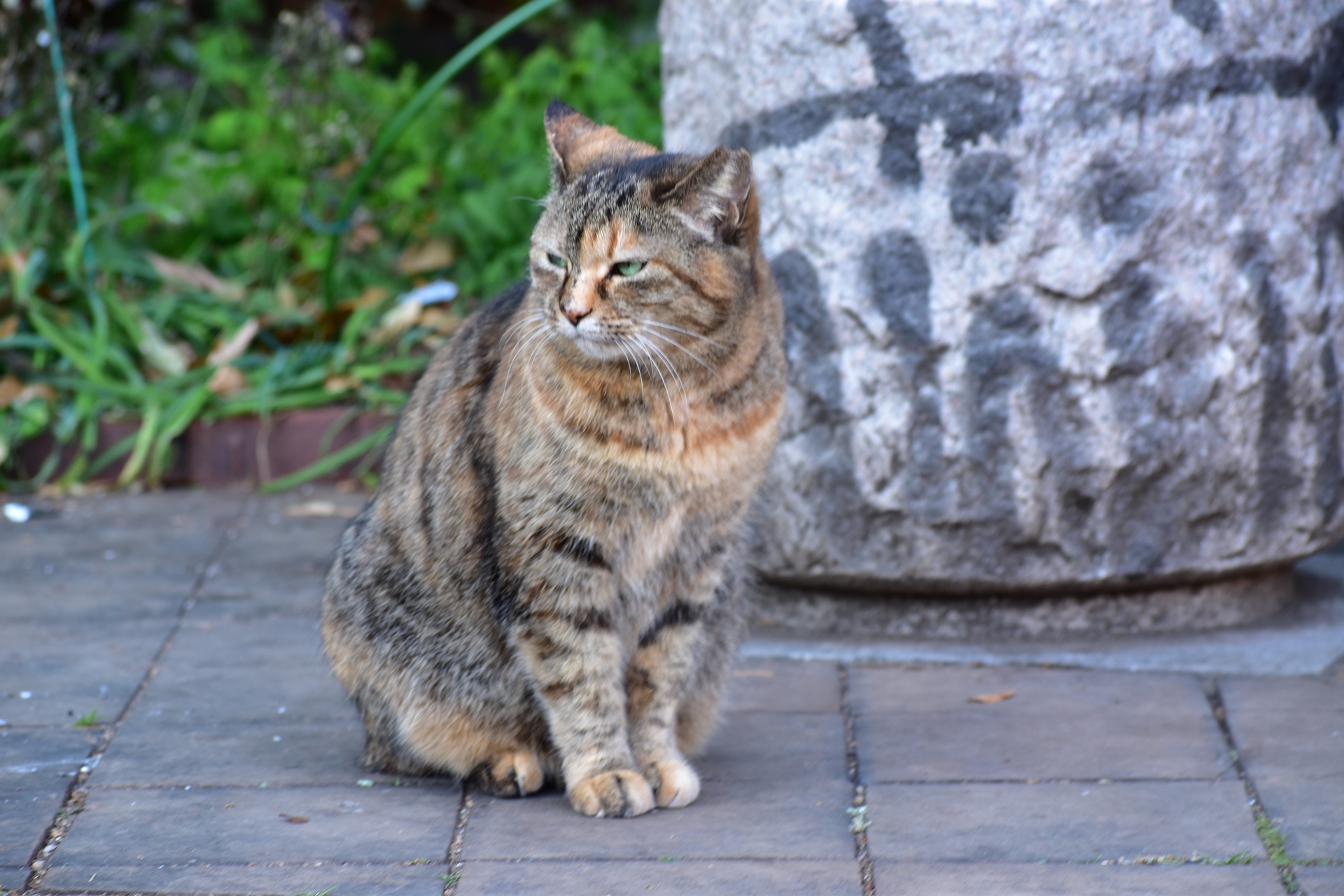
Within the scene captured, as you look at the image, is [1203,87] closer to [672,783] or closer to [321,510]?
[672,783]

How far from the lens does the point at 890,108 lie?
3.35 meters

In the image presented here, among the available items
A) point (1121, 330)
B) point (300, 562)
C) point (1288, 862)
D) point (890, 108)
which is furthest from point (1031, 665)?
point (300, 562)

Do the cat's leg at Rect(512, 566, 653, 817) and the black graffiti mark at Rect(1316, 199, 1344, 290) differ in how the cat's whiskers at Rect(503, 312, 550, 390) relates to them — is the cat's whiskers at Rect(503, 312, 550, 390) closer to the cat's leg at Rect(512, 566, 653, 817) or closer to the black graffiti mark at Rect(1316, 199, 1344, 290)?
the cat's leg at Rect(512, 566, 653, 817)

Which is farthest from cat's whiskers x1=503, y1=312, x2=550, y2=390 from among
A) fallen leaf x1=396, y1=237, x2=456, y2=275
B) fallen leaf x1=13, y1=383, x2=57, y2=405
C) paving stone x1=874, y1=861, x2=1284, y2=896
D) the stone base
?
fallen leaf x1=396, y1=237, x2=456, y2=275

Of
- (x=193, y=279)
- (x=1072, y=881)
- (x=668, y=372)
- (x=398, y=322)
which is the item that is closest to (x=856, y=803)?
(x=1072, y=881)

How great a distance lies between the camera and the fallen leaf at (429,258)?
5770mm

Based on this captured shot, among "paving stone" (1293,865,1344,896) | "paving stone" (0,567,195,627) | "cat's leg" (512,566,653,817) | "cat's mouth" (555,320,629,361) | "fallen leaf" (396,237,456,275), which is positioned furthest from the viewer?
"fallen leaf" (396,237,456,275)

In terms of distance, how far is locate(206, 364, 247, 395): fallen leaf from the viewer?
5.11m

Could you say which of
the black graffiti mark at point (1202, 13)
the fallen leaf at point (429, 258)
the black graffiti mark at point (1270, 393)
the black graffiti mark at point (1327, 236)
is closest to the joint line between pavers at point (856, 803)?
the black graffiti mark at point (1270, 393)

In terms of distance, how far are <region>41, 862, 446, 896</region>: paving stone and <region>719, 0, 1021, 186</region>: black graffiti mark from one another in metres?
1.88

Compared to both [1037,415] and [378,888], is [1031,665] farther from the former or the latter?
[378,888]

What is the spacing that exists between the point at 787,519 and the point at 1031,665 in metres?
0.67

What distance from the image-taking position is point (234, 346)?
5227 mm

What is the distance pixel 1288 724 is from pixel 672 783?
4.38 ft
